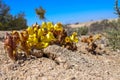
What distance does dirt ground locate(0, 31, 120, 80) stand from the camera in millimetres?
4723

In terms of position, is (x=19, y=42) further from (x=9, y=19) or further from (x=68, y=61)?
(x=9, y=19)

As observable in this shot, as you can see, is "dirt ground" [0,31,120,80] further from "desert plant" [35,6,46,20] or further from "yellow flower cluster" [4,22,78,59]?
"desert plant" [35,6,46,20]

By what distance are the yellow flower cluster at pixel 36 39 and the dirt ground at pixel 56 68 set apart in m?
0.19

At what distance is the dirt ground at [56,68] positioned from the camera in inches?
186

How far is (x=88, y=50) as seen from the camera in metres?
7.19

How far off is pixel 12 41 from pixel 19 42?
0.80 ft

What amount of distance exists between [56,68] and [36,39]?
2.73ft

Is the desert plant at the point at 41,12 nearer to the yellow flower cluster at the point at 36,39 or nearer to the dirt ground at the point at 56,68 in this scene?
the yellow flower cluster at the point at 36,39

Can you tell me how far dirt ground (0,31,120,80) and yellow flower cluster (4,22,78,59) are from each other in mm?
190

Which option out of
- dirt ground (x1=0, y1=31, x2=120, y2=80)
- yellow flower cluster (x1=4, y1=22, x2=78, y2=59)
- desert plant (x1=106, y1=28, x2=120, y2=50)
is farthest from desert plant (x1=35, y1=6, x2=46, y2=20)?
dirt ground (x1=0, y1=31, x2=120, y2=80)

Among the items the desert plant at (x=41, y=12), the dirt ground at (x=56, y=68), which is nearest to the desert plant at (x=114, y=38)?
the desert plant at (x=41, y=12)

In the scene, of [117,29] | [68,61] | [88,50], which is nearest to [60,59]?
[68,61]

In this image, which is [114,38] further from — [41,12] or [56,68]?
[56,68]

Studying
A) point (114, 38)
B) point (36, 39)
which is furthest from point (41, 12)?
point (36, 39)
